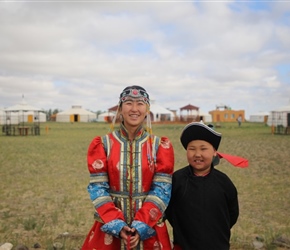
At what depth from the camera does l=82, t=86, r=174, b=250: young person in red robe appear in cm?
250

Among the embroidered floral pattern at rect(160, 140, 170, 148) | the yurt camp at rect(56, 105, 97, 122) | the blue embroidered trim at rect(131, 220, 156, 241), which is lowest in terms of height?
the blue embroidered trim at rect(131, 220, 156, 241)

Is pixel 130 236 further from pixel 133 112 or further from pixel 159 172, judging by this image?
pixel 133 112

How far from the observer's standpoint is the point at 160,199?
2516 millimetres

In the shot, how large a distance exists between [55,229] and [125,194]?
3194 mm

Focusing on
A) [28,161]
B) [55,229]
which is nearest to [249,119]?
[28,161]

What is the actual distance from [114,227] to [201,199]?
0.62 m

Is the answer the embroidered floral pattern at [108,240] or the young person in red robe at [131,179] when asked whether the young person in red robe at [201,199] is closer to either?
the young person in red robe at [131,179]

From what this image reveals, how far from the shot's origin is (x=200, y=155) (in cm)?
257

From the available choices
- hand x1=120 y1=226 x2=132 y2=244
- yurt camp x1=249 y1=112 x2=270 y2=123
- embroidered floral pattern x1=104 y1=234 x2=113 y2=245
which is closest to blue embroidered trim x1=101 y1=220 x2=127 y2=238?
hand x1=120 y1=226 x2=132 y2=244

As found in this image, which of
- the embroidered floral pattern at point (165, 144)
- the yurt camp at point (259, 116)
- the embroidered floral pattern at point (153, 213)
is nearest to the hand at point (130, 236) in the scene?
the embroidered floral pattern at point (153, 213)

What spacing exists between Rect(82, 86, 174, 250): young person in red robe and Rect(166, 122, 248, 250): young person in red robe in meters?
0.11

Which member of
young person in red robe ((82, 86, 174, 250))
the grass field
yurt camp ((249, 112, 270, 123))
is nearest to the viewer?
young person in red robe ((82, 86, 174, 250))

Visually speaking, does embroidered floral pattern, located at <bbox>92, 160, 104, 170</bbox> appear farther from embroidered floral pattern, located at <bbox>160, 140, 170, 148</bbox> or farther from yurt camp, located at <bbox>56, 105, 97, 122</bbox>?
yurt camp, located at <bbox>56, 105, 97, 122</bbox>

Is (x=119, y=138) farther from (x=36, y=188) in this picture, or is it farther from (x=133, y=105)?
(x=36, y=188)
